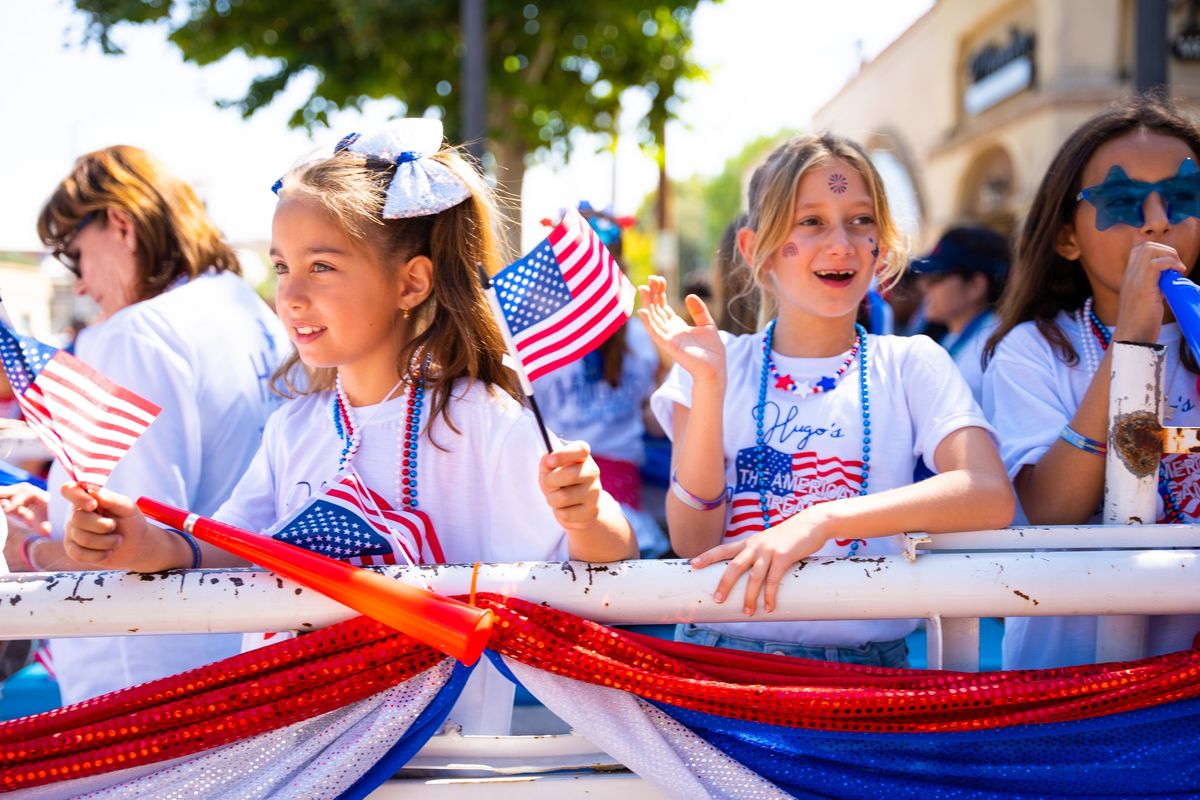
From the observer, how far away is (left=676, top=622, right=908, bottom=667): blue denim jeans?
6.55ft

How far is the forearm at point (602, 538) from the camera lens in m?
1.56

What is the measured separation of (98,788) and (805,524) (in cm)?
117

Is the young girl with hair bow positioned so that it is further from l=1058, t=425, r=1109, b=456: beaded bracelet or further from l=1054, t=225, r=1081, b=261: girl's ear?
l=1054, t=225, r=1081, b=261: girl's ear

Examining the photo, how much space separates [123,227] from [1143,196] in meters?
2.52

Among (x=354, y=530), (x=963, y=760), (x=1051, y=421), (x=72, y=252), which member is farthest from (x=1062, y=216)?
(x=72, y=252)

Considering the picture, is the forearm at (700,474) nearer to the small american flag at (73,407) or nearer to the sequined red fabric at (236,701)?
the sequined red fabric at (236,701)

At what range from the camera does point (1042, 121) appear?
43.1 feet

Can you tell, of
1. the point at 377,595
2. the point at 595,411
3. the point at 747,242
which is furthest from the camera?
the point at 595,411

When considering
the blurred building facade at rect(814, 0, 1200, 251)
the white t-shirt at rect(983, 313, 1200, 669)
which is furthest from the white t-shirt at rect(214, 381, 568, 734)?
the blurred building facade at rect(814, 0, 1200, 251)

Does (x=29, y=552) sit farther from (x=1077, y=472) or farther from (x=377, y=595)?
(x=1077, y=472)

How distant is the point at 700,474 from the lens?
1923 mm

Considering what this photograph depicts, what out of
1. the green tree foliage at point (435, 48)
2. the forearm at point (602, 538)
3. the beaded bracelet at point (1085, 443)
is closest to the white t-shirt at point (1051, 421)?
the beaded bracelet at point (1085, 443)

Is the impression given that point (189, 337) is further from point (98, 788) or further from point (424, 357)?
point (98, 788)

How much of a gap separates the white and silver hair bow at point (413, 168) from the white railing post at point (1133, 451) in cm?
120
